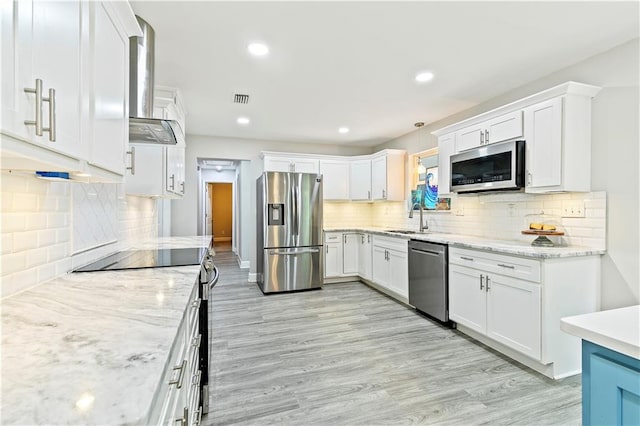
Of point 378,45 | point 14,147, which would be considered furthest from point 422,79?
point 14,147

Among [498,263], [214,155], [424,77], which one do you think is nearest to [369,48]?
[424,77]

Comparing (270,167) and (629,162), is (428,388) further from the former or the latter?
(270,167)

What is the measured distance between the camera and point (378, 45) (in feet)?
7.59

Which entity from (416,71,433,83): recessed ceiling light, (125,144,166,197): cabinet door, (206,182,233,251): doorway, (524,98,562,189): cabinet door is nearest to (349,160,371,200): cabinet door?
(416,71,433,83): recessed ceiling light

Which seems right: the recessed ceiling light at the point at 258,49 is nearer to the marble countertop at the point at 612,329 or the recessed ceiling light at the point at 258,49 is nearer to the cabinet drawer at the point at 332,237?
the marble countertop at the point at 612,329

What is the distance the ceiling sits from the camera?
192 centimetres

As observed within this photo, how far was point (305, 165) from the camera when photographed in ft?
17.0

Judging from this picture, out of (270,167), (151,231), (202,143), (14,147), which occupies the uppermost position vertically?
(202,143)

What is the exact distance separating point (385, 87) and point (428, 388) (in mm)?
2652

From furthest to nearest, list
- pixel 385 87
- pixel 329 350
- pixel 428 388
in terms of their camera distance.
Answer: pixel 385 87 < pixel 329 350 < pixel 428 388

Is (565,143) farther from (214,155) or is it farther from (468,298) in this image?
(214,155)

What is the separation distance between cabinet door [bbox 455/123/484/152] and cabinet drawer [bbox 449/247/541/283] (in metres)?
1.10

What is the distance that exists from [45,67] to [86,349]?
0.71m

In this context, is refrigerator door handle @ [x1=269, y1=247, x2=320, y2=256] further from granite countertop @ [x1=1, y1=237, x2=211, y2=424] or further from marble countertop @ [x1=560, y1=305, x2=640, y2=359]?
marble countertop @ [x1=560, y1=305, x2=640, y2=359]
